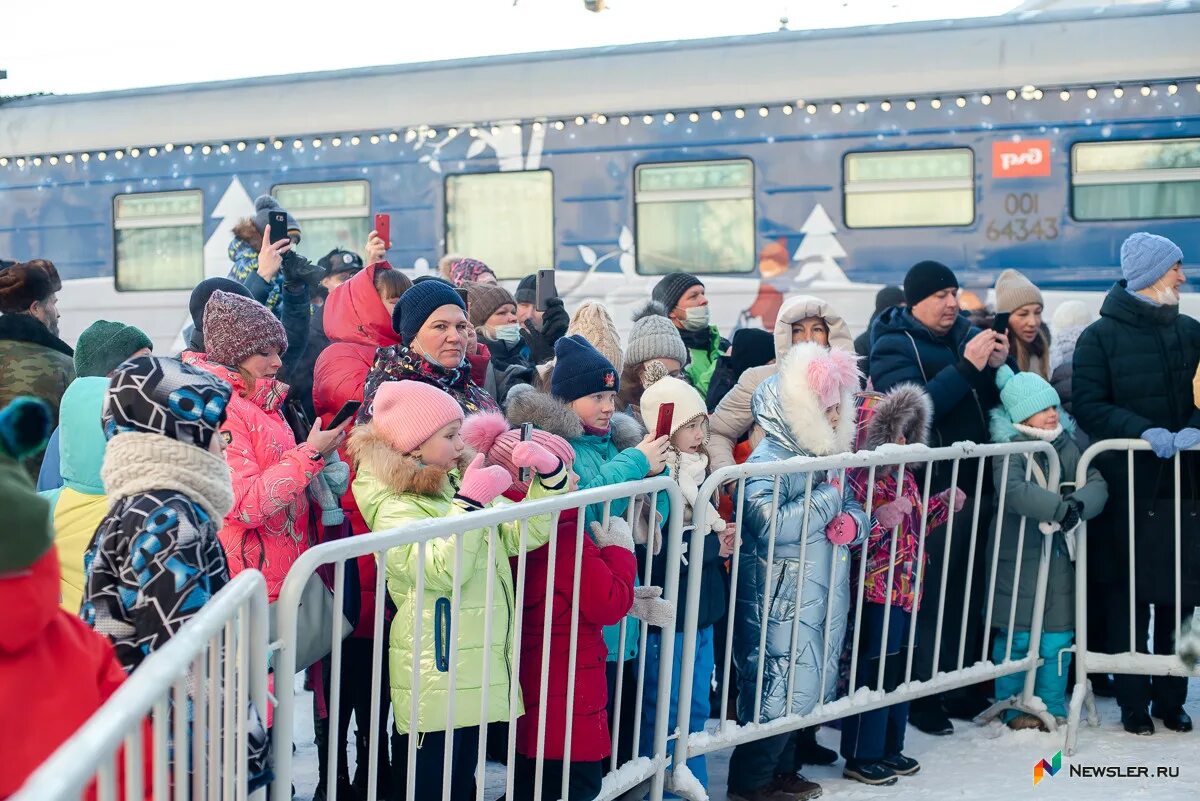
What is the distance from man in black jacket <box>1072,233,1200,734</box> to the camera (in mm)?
5887

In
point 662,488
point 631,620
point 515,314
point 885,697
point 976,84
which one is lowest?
point 885,697

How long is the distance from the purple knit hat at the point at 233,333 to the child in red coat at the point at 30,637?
2.29 m

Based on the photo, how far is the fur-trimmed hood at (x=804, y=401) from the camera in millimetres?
5012

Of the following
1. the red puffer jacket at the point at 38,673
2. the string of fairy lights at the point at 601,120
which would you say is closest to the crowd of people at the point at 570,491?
the red puffer jacket at the point at 38,673

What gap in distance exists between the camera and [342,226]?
395 inches

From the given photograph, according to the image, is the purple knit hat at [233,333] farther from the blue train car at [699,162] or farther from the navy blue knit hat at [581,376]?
the blue train car at [699,162]

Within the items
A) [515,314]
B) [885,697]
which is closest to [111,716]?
[885,697]

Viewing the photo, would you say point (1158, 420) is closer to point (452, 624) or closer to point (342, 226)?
point (452, 624)

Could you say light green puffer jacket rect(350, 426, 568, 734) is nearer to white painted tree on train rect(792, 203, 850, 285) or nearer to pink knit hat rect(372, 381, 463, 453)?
pink knit hat rect(372, 381, 463, 453)

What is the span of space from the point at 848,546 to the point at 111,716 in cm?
370

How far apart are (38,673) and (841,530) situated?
333 centimetres

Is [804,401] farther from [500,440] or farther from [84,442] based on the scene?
[84,442]

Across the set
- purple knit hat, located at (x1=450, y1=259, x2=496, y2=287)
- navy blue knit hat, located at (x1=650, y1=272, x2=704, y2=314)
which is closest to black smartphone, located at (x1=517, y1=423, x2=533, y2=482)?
navy blue knit hat, located at (x1=650, y1=272, x2=704, y2=314)

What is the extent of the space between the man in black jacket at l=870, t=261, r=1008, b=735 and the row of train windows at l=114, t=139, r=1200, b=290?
8.98 ft
